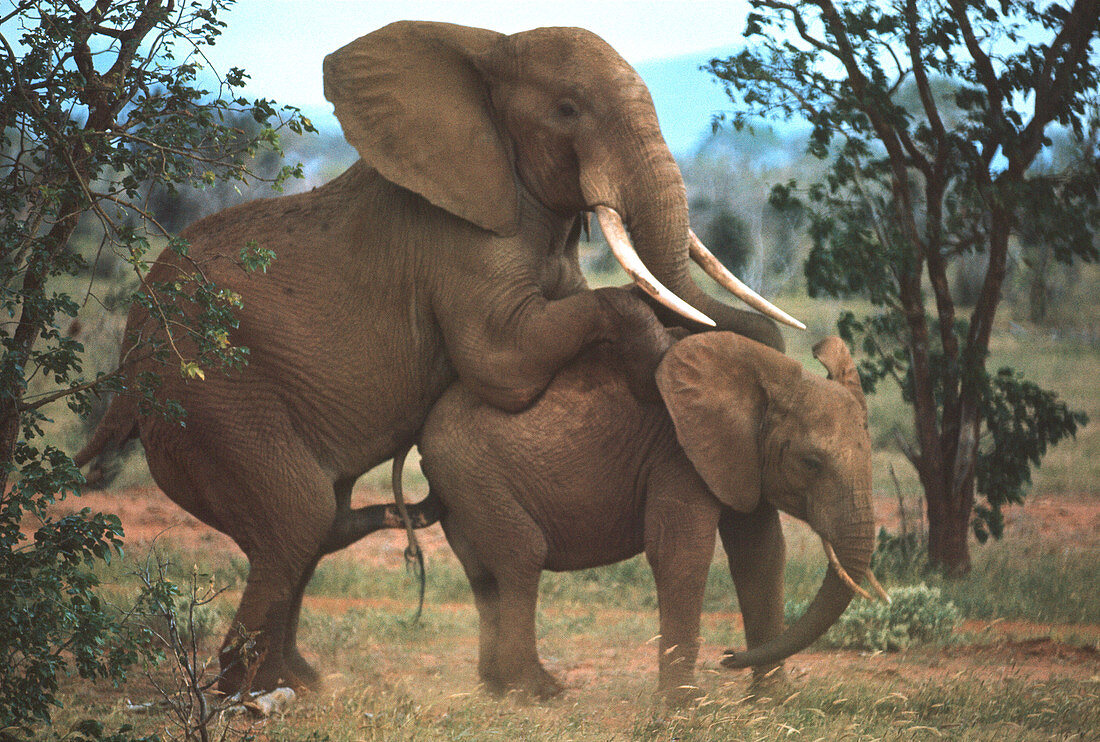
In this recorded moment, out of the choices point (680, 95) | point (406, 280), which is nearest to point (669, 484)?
point (406, 280)

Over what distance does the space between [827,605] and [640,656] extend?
2211 mm

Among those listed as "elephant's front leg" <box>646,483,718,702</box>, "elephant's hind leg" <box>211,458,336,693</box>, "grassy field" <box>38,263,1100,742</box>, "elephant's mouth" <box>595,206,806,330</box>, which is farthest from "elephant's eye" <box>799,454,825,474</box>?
"elephant's hind leg" <box>211,458,336,693</box>

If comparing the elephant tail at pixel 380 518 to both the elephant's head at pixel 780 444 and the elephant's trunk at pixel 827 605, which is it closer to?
the elephant's head at pixel 780 444

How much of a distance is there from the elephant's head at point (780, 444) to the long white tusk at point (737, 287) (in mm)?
251

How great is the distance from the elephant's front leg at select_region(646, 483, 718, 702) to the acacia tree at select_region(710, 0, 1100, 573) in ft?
11.7

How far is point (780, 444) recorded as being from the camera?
613cm

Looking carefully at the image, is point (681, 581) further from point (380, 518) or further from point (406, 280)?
point (406, 280)

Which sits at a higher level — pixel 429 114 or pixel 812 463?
pixel 429 114

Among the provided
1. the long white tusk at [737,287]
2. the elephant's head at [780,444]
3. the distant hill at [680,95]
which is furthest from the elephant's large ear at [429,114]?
the distant hill at [680,95]

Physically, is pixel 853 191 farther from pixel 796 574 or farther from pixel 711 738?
pixel 711 738

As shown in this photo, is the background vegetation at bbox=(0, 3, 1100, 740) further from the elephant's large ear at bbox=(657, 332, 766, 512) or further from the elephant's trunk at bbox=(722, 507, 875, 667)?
the elephant's large ear at bbox=(657, 332, 766, 512)

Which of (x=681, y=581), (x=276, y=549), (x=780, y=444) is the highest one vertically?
(x=780, y=444)

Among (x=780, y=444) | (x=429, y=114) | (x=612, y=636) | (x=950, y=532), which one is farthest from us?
(x=950, y=532)

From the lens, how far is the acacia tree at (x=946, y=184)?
29.5 ft
